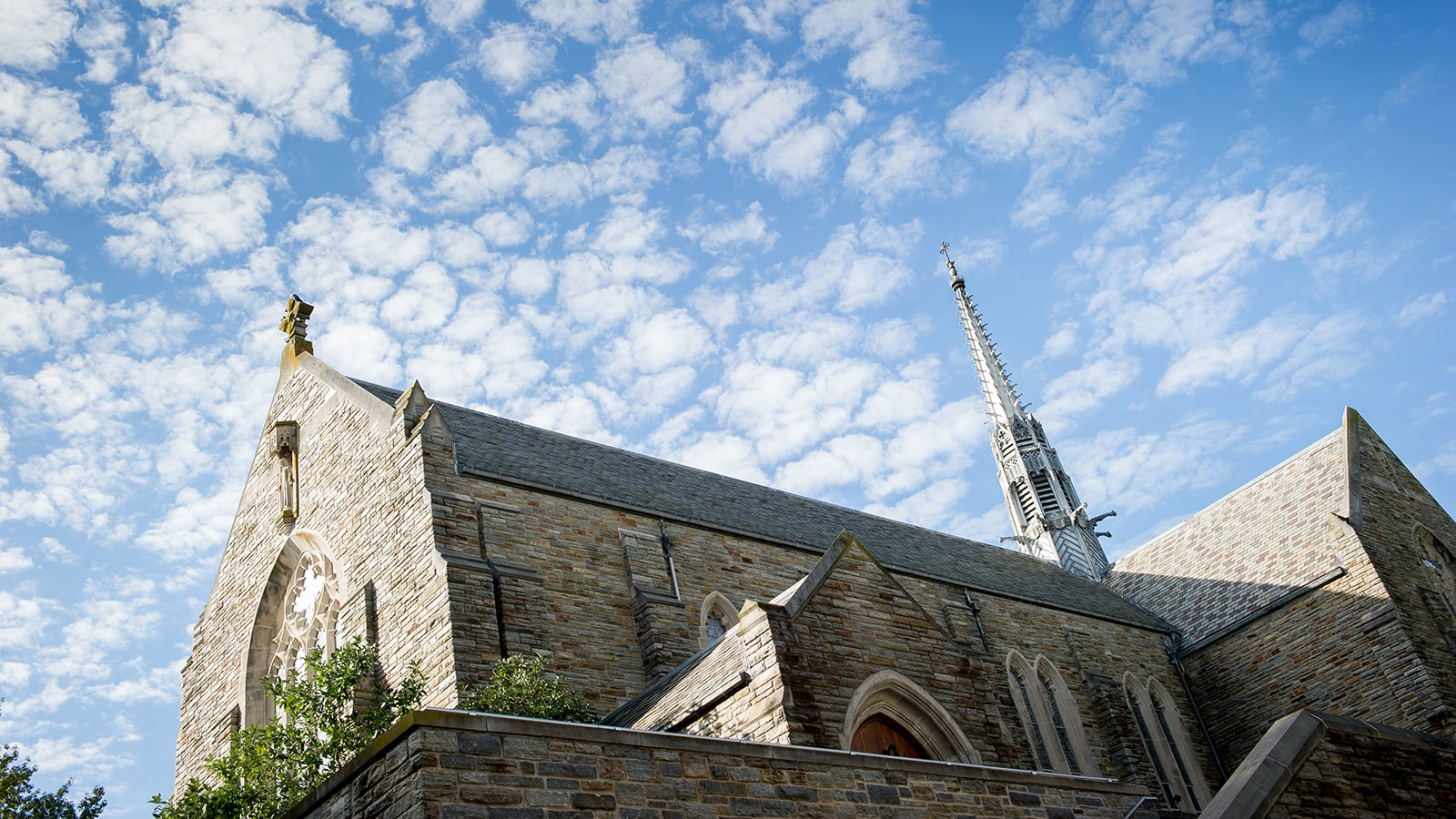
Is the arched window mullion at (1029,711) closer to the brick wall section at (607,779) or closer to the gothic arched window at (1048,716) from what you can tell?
the gothic arched window at (1048,716)

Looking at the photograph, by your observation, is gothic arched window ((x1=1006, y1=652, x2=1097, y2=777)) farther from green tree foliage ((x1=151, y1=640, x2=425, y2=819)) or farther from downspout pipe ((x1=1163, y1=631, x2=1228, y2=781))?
green tree foliage ((x1=151, y1=640, x2=425, y2=819))

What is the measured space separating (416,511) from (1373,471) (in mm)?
25294

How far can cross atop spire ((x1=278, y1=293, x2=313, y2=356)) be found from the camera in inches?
937

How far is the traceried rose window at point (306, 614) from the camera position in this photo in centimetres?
1958

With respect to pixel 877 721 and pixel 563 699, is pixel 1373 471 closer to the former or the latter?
pixel 877 721

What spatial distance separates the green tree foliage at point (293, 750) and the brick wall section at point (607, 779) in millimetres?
4961

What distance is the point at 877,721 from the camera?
13805mm

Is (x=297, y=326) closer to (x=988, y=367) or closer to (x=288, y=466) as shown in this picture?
(x=288, y=466)

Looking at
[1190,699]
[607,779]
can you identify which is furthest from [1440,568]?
[607,779]

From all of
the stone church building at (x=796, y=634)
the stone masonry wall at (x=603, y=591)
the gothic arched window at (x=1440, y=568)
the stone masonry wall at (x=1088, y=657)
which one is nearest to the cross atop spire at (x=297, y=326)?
the stone church building at (x=796, y=634)

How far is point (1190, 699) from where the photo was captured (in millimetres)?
29250

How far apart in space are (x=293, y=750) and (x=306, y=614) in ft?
20.5

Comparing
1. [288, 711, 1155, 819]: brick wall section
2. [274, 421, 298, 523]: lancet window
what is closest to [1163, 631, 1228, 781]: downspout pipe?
[288, 711, 1155, 819]: brick wall section

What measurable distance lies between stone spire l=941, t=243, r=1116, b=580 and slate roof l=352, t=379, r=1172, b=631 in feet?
25.3
